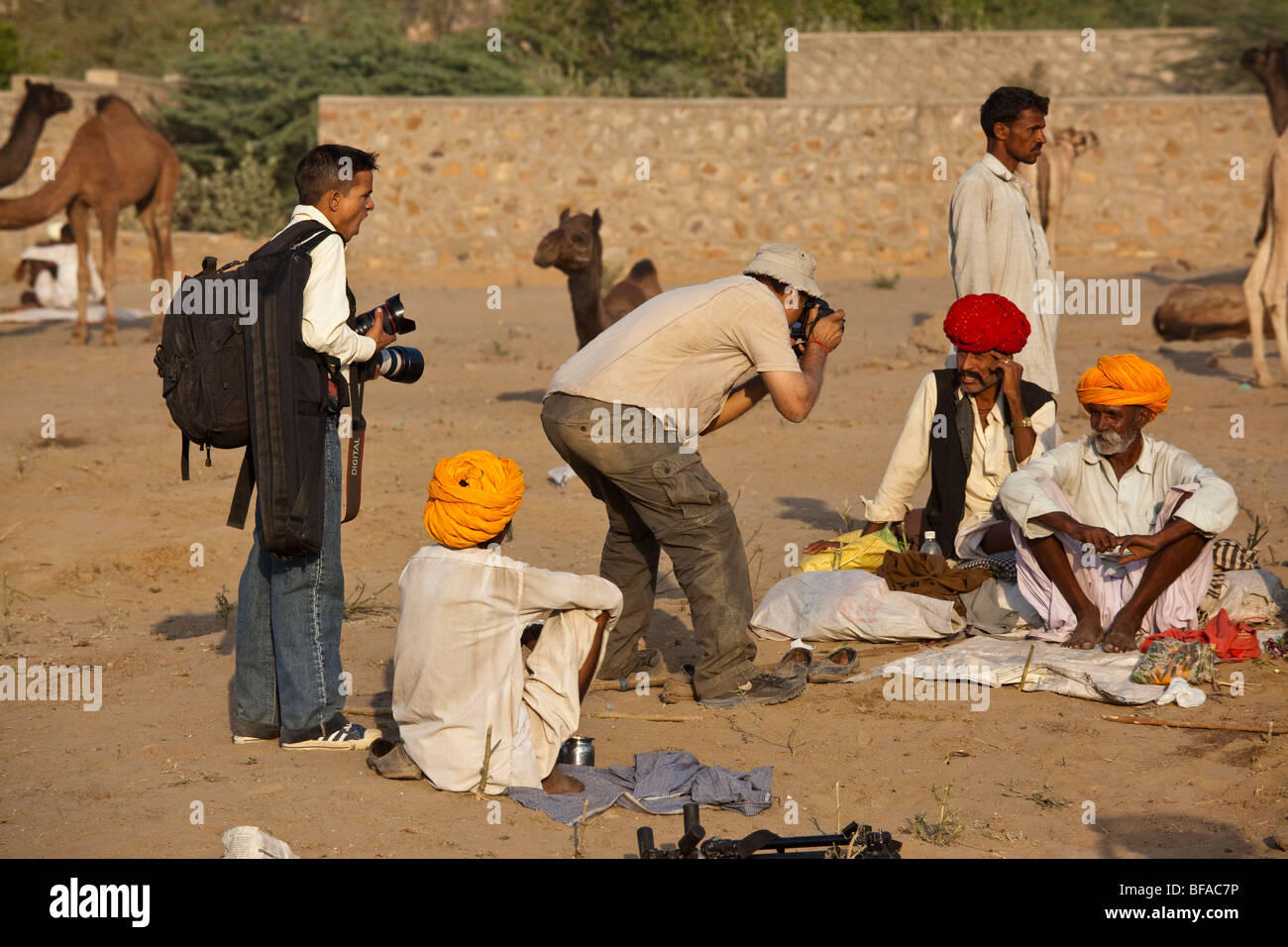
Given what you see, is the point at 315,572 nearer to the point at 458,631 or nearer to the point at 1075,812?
the point at 458,631

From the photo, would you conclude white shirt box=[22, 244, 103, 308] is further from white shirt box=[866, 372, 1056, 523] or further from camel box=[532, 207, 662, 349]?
white shirt box=[866, 372, 1056, 523]

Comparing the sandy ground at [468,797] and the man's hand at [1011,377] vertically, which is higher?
the man's hand at [1011,377]

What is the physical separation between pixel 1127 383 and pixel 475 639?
8.14 feet

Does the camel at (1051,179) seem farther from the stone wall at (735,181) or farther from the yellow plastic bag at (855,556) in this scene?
the yellow plastic bag at (855,556)

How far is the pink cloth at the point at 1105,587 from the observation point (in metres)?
5.22

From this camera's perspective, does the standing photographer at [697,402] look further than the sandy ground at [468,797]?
Yes

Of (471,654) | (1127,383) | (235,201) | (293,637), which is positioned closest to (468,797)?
(471,654)

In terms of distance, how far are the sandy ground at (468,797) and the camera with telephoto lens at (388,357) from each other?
1185 millimetres

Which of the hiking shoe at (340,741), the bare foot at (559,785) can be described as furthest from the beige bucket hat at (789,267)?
the hiking shoe at (340,741)

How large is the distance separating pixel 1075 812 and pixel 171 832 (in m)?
2.44

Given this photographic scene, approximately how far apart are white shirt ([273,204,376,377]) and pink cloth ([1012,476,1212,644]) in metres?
2.49

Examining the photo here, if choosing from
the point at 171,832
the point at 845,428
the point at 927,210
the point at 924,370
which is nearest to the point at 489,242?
the point at 927,210

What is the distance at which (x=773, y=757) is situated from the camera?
15.0 ft

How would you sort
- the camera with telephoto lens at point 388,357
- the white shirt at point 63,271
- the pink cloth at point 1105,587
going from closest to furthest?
the camera with telephoto lens at point 388,357 < the pink cloth at point 1105,587 < the white shirt at point 63,271
